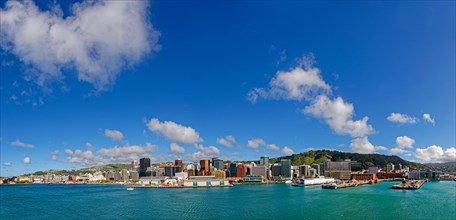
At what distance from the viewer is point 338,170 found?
12625 cm

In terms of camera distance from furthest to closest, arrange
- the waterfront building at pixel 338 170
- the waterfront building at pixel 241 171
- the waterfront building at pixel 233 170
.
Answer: the waterfront building at pixel 338 170 → the waterfront building at pixel 233 170 → the waterfront building at pixel 241 171

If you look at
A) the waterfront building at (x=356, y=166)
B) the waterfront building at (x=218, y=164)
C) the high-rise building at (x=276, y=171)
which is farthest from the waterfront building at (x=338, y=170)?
the waterfront building at (x=218, y=164)

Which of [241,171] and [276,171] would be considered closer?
[241,171]

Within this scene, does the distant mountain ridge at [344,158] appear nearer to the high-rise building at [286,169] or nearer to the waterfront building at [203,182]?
the high-rise building at [286,169]

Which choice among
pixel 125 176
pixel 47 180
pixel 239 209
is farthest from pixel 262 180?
pixel 47 180

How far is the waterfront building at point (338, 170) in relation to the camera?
120 metres

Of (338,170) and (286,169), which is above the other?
(286,169)

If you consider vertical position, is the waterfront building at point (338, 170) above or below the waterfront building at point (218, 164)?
below

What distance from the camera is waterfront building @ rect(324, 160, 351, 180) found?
120 meters

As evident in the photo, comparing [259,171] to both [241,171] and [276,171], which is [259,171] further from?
[276,171]

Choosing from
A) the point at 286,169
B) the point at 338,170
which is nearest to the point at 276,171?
the point at 286,169

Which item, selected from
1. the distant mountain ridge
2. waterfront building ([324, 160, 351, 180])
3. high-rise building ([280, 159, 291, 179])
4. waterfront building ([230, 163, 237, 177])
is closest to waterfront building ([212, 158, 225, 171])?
waterfront building ([230, 163, 237, 177])

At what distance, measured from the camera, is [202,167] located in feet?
377

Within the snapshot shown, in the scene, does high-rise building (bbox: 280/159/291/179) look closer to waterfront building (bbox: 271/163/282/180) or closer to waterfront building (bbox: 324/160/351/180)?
waterfront building (bbox: 271/163/282/180)
